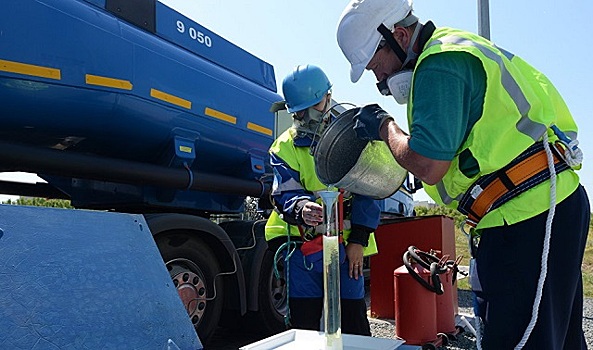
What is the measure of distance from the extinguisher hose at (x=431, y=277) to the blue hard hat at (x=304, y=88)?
1.80 metres

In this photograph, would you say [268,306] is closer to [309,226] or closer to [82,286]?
[309,226]

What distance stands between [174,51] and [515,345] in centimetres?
293

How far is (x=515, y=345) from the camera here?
151 centimetres

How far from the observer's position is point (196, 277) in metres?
3.77

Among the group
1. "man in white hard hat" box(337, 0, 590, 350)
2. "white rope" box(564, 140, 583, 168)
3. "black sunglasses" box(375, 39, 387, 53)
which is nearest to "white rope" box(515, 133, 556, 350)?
"man in white hard hat" box(337, 0, 590, 350)

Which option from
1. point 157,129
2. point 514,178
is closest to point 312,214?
point 514,178

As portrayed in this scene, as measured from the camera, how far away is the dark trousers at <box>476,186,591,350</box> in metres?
1.51

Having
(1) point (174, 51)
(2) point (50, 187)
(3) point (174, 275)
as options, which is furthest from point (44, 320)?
(2) point (50, 187)

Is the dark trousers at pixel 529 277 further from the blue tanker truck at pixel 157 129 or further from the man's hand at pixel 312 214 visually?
the blue tanker truck at pixel 157 129

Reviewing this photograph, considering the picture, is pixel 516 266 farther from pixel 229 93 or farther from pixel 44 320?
pixel 229 93

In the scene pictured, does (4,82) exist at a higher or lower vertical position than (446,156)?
higher

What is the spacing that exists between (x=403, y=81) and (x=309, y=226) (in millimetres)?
997

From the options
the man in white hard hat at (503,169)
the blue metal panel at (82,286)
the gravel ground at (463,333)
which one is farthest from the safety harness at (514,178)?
the gravel ground at (463,333)

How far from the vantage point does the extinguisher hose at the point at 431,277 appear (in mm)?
3912
